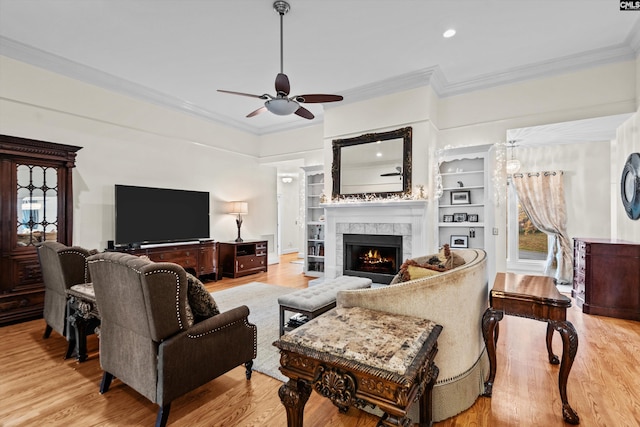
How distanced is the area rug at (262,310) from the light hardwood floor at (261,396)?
0.16m

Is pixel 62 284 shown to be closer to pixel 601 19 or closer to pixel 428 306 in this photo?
pixel 428 306

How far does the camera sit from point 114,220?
470 cm

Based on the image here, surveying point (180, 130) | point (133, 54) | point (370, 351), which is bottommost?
point (370, 351)

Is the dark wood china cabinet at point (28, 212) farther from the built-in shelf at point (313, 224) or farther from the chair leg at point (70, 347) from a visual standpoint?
the built-in shelf at point (313, 224)

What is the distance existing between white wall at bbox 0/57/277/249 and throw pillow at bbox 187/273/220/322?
3.51m

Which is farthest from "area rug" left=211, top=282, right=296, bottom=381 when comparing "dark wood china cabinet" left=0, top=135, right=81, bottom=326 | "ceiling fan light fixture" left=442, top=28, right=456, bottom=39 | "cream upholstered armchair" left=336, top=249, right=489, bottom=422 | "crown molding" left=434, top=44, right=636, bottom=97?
"crown molding" left=434, top=44, right=636, bottom=97

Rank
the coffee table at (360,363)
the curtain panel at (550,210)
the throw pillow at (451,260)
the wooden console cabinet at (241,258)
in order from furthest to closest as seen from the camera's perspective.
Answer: the wooden console cabinet at (241,258), the curtain panel at (550,210), the throw pillow at (451,260), the coffee table at (360,363)

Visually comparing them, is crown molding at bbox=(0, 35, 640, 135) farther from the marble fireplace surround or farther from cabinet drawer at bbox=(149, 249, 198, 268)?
cabinet drawer at bbox=(149, 249, 198, 268)

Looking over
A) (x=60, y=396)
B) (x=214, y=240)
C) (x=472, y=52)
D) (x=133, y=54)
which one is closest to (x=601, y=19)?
(x=472, y=52)

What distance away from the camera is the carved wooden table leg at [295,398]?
1.37 m

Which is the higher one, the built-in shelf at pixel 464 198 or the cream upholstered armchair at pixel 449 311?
the built-in shelf at pixel 464 198

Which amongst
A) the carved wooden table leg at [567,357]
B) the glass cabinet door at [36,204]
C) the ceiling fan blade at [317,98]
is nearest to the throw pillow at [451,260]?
the carved wooden table leg at [567,357]

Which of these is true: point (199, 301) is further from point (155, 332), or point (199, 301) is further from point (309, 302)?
point (309, 302)

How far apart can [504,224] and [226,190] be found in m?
5.26
